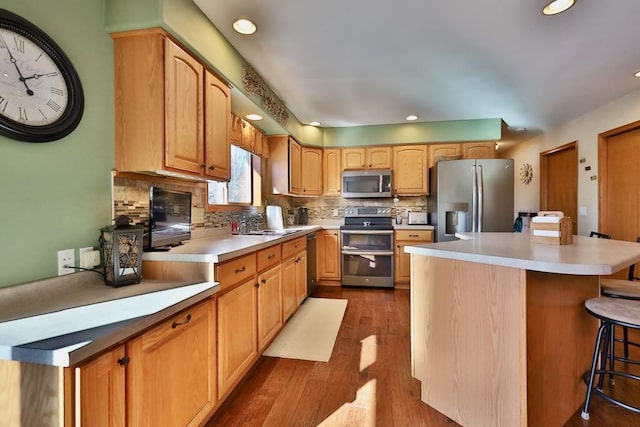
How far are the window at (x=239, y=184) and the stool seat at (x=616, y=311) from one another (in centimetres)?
265

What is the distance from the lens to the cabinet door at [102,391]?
2.53ft

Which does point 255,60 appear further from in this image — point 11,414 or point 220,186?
point 11,414

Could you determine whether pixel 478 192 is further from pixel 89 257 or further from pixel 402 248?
pixel 89 257

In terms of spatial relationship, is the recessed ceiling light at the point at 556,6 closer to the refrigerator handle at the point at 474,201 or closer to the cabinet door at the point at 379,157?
the refrigerator handle at the point at 474,201

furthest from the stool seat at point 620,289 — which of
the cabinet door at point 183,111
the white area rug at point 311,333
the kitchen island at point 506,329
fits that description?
the cabinet door at point 183,111

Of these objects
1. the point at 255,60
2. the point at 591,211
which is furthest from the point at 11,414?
the point at 591,211

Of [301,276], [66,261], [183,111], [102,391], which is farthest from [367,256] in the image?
[102,391]

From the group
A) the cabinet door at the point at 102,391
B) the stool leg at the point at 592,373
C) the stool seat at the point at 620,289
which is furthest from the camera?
the stool seat at the point at 620,289

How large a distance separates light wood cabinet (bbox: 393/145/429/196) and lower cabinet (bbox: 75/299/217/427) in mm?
3408

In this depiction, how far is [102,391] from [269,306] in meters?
1.42

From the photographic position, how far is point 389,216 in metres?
4.38

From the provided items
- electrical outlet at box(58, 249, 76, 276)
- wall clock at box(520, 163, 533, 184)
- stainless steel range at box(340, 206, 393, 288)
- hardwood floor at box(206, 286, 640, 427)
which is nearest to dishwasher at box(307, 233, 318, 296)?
stainless steel range at box(340, 206, 393, 288)

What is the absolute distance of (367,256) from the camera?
13.0 ft

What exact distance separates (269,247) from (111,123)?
126 cm
